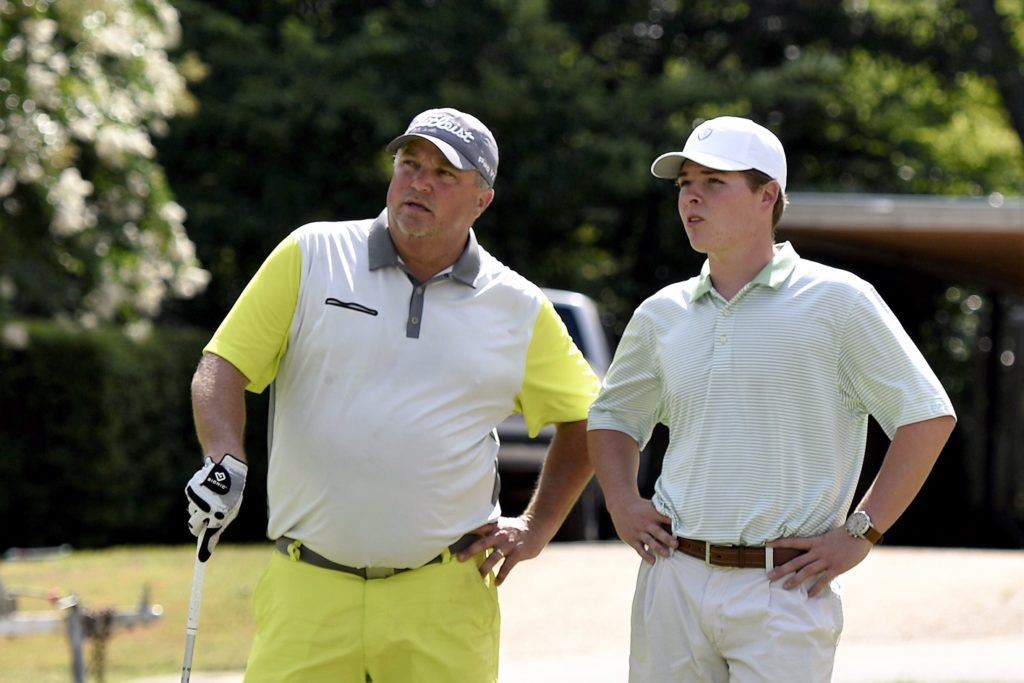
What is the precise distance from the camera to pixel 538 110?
1822 centimetres

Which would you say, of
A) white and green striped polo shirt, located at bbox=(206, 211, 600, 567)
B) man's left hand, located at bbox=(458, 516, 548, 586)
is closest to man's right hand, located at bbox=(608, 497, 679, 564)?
man's left hand, located at bbox=(458, 516, 548, 586)

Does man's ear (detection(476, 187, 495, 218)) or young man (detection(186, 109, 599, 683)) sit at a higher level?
man's ear (detection(476, 187, 495, 218))

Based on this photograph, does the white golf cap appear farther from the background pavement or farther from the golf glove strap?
the background pavement

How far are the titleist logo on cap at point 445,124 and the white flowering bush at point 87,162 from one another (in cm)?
729

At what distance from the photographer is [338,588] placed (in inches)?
160

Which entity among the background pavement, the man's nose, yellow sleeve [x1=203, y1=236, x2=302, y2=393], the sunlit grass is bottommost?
the sunlit grass

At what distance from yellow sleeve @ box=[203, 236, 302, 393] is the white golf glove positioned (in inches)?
10.1

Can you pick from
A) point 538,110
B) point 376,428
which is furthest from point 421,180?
point 538,110

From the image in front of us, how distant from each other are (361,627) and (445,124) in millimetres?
1271

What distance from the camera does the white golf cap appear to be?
4039 millimetres

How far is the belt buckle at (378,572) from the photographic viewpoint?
4.08 m

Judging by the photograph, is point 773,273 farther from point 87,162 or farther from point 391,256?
point 87,162

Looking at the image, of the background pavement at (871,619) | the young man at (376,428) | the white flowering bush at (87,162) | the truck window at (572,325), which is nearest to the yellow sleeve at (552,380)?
the young man at (376,428)

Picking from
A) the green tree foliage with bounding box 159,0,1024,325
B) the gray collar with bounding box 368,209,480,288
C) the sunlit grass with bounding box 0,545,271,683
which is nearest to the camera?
the gray collar with bounding box 368,209,480,288
